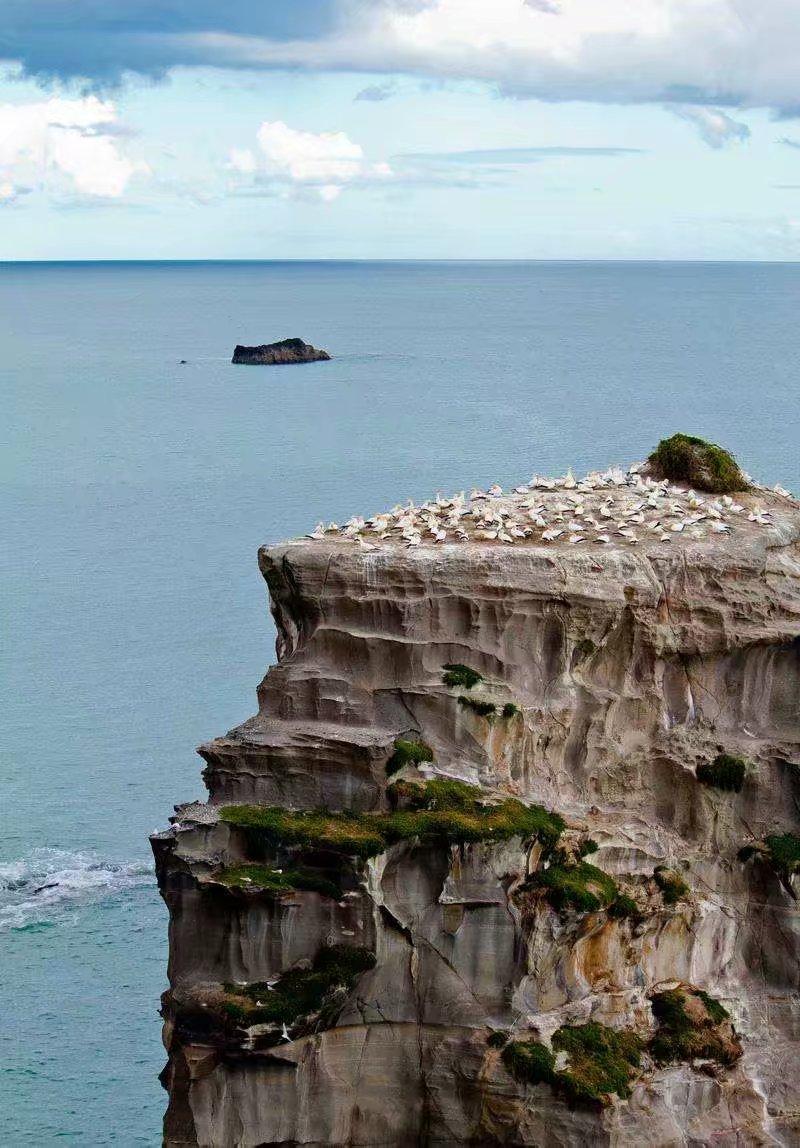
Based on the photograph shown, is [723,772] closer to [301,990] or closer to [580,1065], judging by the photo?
[580,1065]

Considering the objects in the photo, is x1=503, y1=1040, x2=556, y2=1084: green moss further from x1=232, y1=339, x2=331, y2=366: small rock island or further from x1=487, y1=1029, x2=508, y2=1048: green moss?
x1=232, y1=339, x2=331, y2=366: small rock island

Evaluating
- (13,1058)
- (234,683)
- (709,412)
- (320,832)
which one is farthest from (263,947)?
(709,412)

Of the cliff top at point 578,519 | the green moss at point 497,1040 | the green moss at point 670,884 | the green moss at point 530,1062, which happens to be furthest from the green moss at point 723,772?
the green moss at point 497,1040

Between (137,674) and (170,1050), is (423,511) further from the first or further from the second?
(137,674)

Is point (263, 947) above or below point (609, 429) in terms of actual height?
below

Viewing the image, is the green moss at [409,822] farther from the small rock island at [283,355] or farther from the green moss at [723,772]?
the small rock island at [283,355]
